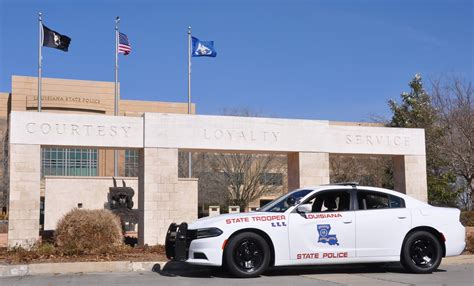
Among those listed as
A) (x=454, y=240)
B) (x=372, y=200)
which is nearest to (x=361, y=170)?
(x=454, y=240)

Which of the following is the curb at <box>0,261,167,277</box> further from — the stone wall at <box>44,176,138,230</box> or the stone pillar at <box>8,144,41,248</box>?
the stone wall at <box>44,176,138,230</box>

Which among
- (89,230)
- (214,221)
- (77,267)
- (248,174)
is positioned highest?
(248,174)

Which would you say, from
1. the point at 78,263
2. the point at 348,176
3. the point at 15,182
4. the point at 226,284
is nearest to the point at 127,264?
the point at 78,263

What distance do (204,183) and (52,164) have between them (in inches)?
802

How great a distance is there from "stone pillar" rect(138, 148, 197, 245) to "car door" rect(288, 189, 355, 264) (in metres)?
8.34

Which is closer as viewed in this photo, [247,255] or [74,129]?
[247,255]

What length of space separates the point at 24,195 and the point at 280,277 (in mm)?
9664

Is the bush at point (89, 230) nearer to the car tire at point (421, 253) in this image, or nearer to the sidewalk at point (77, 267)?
the sidewalk at point (77, 267)

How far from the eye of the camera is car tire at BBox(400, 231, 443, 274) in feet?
34.3

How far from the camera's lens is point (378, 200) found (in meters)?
10.8

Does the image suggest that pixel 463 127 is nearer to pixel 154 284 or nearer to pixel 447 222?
pixel 447 222

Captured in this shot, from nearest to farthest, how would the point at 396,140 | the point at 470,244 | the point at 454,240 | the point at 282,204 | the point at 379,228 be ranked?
the point at 379,228
the point at 282,204
the point at 454,240
the point at 470,244
the point at 396,140

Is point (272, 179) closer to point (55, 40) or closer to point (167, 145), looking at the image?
point (55, 40)

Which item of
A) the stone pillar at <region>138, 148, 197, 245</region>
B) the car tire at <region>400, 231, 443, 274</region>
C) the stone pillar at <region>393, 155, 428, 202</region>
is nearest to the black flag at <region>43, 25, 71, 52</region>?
the stone pillar at <region>138, 148, 197, 245</region>
